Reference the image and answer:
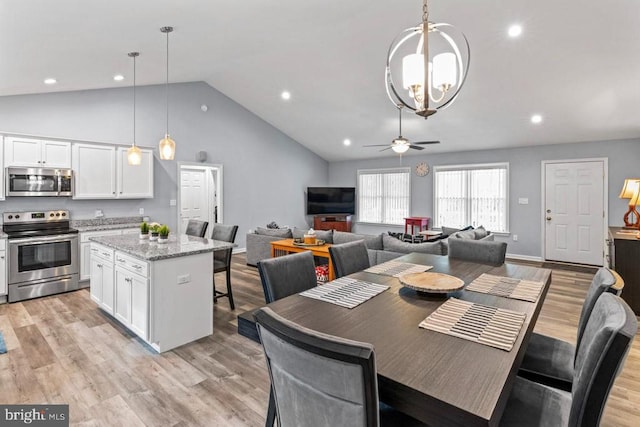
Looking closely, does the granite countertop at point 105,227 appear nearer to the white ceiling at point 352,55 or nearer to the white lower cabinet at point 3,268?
the white lower cabinet at point 3,268

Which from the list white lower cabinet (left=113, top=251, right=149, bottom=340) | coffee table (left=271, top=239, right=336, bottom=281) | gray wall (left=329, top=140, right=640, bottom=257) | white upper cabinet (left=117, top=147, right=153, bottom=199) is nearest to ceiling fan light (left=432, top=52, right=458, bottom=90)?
white lower cabinet (left=113, top=251, right=149, bottom=340)

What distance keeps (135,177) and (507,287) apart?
5648mm

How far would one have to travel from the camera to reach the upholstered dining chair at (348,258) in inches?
93.1

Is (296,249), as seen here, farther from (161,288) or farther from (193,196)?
(193,196)

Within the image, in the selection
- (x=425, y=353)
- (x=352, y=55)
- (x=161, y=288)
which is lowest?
(x=161, y=288)

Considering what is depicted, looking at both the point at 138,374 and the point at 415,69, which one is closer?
the point at 415,69

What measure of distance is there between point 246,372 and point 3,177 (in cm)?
428

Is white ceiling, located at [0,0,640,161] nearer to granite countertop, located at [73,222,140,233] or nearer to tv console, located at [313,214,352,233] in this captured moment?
granite countertop, located at [73,222,140,233]

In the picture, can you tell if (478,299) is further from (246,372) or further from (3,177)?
Answer: (3,177)

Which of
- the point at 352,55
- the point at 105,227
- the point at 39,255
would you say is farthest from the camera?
the point at 352,55

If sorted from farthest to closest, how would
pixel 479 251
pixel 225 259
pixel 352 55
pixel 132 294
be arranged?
pixel 352 55 → pixel 225 259 → pixel 132 294 → pixel 479 251

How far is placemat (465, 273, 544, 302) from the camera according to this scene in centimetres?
171

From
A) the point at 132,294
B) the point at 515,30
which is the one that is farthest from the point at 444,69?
the point at 132,294

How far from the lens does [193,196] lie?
22.9 feet
